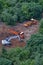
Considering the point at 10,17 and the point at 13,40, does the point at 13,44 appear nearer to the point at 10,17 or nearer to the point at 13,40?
the point at 13,40

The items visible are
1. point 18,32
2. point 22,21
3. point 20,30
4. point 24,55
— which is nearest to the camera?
point 24,55

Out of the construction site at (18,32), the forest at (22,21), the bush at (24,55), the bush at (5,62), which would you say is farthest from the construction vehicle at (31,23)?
the bush at (5,62)

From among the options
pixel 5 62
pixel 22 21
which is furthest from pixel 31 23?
pixel 5 62

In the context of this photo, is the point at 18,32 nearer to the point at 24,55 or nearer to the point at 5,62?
the point at 24,55

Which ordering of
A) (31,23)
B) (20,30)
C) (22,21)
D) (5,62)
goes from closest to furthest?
(5,62) < (20,30) < (31,23) < (22,21)

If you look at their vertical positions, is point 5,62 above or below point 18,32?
above

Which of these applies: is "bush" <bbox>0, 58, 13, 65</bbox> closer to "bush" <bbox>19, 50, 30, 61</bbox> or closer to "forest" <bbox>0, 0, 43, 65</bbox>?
"forest" <bbox>0, 0, 43, 65</bbox>
